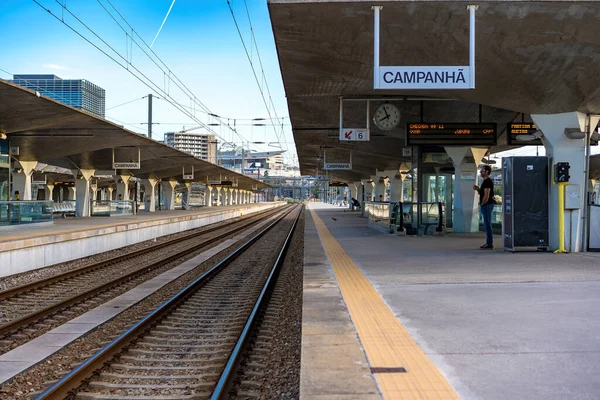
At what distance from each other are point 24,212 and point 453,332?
58.5ft

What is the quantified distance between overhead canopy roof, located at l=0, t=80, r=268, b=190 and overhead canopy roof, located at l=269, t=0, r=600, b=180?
8.84 m

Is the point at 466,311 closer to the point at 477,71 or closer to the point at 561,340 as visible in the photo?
the point at 561,340

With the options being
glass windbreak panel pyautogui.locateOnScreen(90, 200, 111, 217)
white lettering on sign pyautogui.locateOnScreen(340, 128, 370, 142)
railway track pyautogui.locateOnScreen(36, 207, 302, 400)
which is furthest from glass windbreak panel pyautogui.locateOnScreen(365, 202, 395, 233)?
glass windbreak panel pyautogui.locateOnScreen(90, 200, 111, 217)

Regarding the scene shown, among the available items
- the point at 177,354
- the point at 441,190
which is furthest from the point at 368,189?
the point at 177,354

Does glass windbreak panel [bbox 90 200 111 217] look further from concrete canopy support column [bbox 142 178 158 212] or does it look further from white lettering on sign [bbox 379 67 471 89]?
white lettering on sign [bbox 379 67 471 89]

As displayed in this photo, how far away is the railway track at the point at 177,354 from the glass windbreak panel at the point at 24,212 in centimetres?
1069

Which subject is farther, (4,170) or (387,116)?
(4,170)

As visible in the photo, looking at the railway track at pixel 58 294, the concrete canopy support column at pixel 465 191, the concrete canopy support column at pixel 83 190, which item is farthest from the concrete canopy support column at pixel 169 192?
the railway track at pixel 58 294

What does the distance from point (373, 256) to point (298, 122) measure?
1019cm

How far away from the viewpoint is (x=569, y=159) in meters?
12.1

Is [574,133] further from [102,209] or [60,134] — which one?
[102,209]

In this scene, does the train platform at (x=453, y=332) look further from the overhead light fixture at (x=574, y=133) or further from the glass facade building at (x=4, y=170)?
the glass facade building at (x=4, y=170)

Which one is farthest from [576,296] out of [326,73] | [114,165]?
[114,165]

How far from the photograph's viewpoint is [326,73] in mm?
12711
